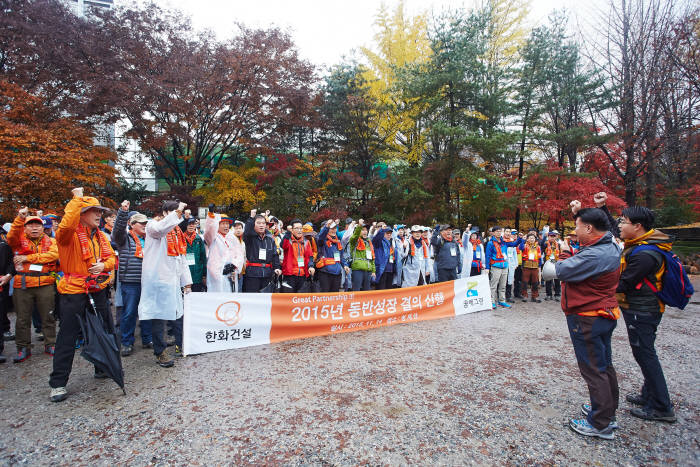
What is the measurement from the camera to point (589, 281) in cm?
293

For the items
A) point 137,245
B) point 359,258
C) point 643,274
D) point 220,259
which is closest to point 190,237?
point 220,259

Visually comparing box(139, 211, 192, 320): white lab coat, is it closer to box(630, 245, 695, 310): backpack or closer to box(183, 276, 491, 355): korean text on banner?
box(183, 276, 491, 355): korean text on banner

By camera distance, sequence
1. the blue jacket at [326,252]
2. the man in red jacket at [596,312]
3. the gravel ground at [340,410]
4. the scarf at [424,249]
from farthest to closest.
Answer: the scarf at [424,249] < the blue jacket at [326,252] < the man in red jacket at [596,312] < the gravel ground at [340,410]

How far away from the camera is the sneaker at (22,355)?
14.7 ft

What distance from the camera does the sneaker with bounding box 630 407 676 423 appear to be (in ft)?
10.3

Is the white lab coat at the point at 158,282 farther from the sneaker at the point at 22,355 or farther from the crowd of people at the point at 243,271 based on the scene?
the sneaker at the point at 22,355

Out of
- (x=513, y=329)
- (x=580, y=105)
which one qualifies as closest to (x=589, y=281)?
(x=513, y=329)

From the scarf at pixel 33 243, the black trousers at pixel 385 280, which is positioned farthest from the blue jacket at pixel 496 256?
the scarf at pixel 33 243

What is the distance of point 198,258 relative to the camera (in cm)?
585

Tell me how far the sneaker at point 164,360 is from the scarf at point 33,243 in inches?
90.6

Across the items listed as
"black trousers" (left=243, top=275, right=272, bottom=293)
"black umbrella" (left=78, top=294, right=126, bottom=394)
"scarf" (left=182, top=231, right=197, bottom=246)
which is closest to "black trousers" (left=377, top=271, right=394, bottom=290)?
"black trousers" (left=243, top=275, right=272, bottom=293)

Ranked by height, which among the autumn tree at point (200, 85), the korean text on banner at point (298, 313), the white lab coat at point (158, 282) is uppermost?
the autumn tree at point (200, 85)

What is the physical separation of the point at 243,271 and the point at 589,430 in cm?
527

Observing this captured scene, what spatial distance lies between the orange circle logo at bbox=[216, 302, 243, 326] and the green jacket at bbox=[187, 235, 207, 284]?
4.43 feet
